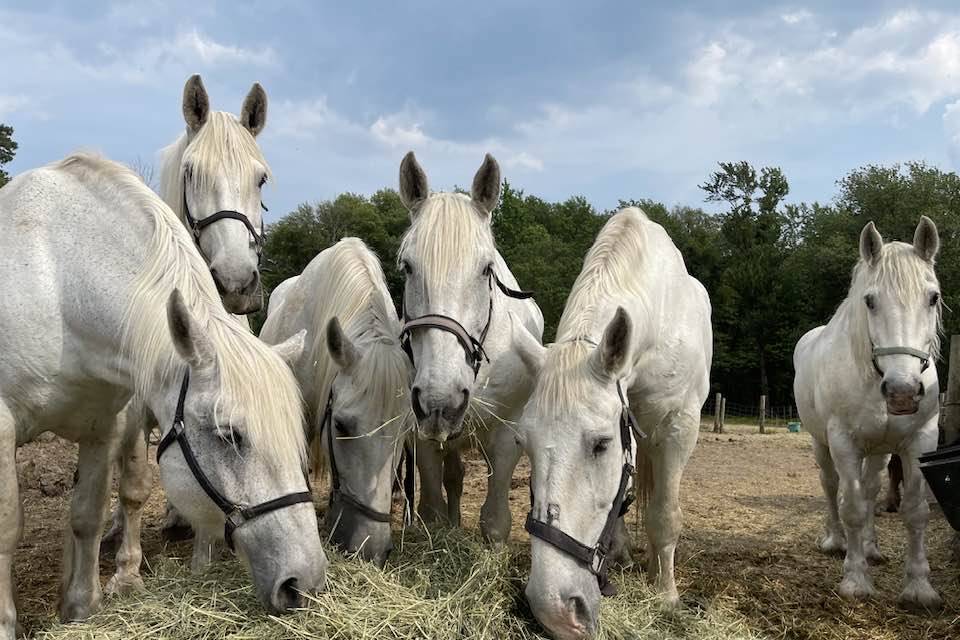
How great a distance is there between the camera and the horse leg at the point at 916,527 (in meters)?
4.52

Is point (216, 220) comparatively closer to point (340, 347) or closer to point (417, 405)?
point (340, 347)

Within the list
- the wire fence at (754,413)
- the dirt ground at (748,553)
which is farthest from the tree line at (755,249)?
the dirt ground at (748,553)

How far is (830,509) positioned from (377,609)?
181 inches

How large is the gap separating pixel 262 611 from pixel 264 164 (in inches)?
105

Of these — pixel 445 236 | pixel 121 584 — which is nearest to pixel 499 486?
pixel 445 236

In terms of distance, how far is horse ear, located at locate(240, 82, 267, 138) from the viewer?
478cm

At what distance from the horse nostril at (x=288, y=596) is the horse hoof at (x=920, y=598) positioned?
3757 mm

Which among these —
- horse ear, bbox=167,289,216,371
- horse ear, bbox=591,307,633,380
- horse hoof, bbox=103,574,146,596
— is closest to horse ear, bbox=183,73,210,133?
horse ear, bbox=167,289,216,371

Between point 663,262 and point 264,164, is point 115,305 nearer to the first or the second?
point 264,164

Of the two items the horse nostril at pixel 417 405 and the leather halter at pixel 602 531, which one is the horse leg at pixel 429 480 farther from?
the leather halter at pixel 602 531

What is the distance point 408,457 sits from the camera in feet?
14.4

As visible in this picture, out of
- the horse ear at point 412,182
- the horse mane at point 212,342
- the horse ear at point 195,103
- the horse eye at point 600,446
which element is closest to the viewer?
the horse mane at point 212,342

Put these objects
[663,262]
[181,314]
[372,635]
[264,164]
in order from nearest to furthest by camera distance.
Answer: [181,314], [372,635], [663,262], [264,164]

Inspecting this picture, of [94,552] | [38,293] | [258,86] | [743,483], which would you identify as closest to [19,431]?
[38,293]
